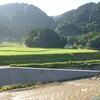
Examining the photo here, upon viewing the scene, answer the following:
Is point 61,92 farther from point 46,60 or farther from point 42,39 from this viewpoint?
point 42,39

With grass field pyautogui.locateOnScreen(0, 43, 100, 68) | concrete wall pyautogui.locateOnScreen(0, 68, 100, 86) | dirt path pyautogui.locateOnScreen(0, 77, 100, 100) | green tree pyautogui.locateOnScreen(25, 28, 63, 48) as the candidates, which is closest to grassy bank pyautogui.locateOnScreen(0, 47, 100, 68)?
grass field pyautogui.locateOnScreen(0, 43, 100, 68)

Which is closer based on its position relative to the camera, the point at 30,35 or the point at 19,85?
the point at 19,85

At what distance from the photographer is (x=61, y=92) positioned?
102 feet

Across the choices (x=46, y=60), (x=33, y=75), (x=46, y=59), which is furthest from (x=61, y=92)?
(x=46, y=59)

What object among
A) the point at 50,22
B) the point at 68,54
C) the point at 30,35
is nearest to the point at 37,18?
the point at 50,22

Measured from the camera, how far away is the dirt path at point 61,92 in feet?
93.7

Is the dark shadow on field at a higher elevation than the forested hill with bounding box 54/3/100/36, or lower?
lower

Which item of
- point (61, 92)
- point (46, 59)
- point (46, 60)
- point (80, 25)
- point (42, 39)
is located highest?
point (80, 25)

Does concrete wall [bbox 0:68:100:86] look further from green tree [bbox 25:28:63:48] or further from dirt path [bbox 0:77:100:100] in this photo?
green tree [bbox 25:28:63:48]

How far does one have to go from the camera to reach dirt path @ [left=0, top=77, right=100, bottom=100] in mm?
28547

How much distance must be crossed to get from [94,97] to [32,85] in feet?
31.1

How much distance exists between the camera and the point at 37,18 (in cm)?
18050

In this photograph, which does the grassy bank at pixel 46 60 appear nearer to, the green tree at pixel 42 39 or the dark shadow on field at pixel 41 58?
the dark shadow on field at pixel 41 58

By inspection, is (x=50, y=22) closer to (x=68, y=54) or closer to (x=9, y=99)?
(x=68, y=54)
